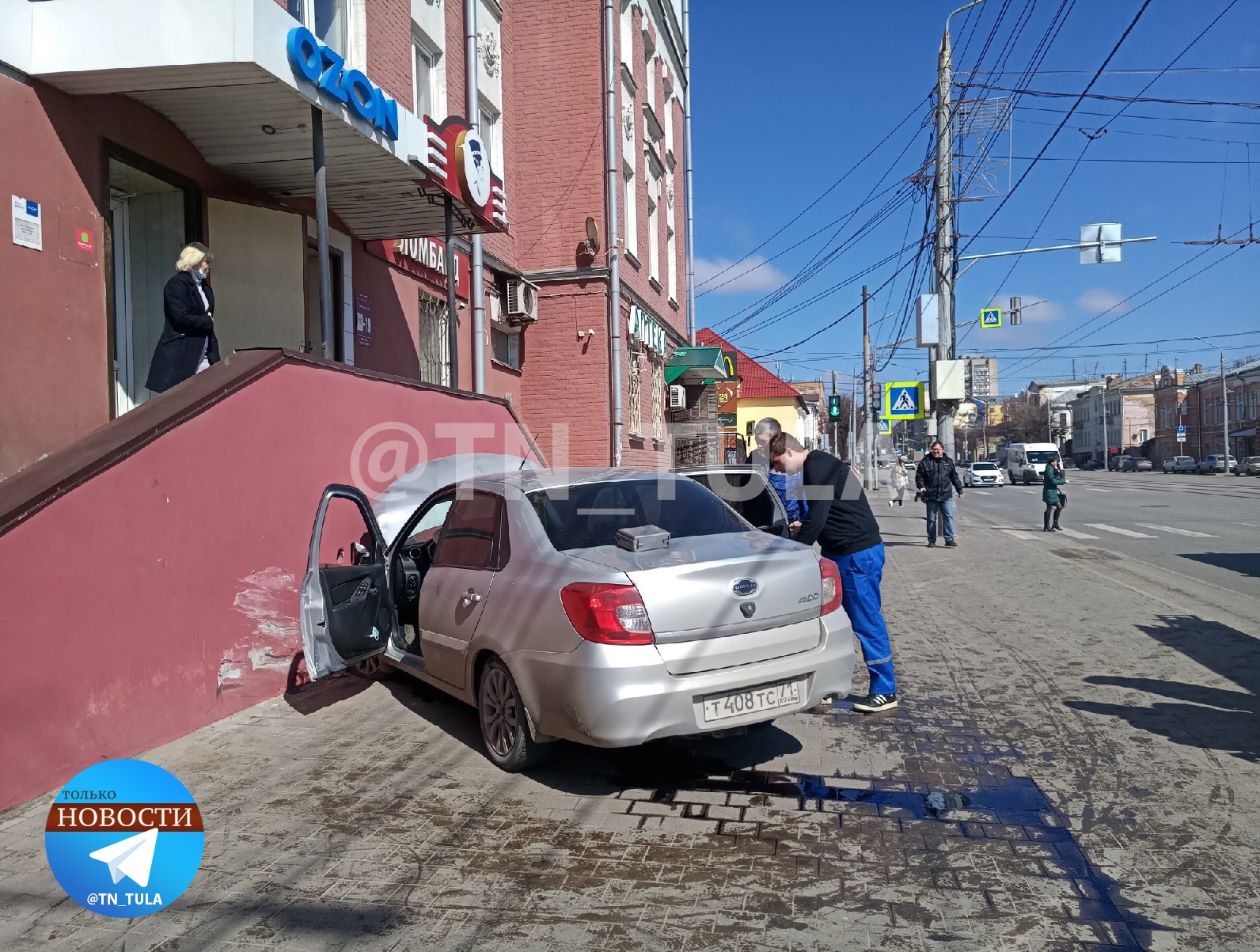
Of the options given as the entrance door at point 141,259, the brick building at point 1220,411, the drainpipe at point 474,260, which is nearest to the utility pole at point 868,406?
the drainpipe at point 474,260

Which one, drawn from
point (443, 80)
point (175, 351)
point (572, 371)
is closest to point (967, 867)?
point (175, 351)

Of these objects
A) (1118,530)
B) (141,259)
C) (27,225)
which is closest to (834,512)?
(27,225)

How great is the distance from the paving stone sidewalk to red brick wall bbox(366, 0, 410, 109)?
8.06 metres

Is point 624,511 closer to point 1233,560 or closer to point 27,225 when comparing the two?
point 27,225

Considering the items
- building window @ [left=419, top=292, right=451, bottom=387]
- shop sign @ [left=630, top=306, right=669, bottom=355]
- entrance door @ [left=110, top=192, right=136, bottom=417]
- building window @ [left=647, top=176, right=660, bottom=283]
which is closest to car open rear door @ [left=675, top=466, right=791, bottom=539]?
entrance door @ [left=110, top=192, right=136, bottom=417]

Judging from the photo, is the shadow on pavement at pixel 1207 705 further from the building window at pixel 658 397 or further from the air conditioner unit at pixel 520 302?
the building window at pixel 658 397

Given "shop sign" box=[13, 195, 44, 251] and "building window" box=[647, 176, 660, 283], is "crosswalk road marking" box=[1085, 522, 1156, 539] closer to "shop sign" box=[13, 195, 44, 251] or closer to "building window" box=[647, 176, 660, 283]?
"building window" box=[647, 176, 660, 283]

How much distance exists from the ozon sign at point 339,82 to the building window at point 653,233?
13469 mm

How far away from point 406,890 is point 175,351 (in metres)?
5.12

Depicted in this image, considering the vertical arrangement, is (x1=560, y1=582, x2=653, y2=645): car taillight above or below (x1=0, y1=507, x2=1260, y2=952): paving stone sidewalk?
above

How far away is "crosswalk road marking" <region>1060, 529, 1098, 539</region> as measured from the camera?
17.6m

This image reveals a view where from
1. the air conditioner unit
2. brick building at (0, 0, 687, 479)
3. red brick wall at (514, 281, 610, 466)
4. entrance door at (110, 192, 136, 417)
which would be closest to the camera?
brick building at (0, 0, 687, 479)

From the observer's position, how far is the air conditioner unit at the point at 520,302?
15.4 metres

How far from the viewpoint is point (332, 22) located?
10.8 m
